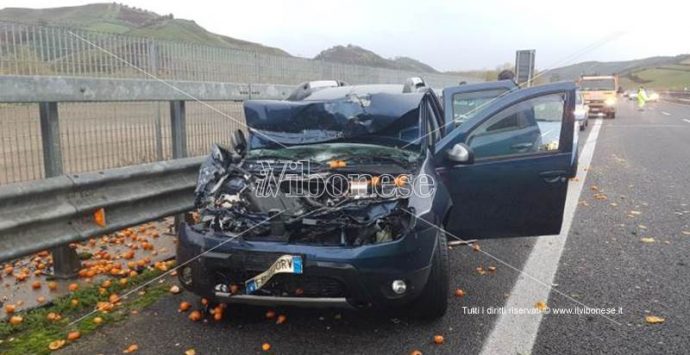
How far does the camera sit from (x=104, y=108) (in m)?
6.45

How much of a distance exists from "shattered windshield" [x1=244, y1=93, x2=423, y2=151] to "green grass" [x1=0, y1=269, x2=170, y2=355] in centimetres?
164

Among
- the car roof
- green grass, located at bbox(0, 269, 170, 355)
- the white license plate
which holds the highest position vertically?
the car roof

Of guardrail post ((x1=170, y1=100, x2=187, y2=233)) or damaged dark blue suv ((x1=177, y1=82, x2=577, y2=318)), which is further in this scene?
guardrail post ((x1=170, y1=100, x2=187, y2=233))

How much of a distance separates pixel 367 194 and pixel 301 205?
1.54 feet

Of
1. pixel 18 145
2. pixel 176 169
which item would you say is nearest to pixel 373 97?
pixel 176 169

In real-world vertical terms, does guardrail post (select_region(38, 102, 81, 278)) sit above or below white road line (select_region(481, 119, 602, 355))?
above

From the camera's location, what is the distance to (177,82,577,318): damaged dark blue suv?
3.50 meters

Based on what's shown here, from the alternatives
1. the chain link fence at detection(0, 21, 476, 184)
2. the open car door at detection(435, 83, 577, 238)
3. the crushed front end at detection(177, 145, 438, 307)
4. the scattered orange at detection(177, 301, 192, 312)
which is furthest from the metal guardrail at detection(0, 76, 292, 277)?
the open car door at detection(435, 83, 577, 238)

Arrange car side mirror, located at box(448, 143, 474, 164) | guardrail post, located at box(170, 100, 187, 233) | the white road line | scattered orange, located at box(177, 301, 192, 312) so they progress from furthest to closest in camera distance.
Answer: guardrail post, located at box(170, 100, 187, 233) → car side mirror, located at box(448, 143, 474, 164) → scattered orange, located at box(177, 301, 192, 312) → the white road line

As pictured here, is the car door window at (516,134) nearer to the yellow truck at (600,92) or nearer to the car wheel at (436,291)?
the car wheel at (436,291)

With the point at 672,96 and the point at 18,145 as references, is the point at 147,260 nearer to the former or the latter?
the point at 18,145

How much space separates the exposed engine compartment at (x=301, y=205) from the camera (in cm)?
362

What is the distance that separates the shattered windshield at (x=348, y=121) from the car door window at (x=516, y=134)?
1.90ft

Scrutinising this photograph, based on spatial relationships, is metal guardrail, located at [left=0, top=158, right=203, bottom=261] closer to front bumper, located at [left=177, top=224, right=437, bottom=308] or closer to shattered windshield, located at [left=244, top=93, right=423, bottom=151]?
shattered windshield, located at [left=244, top=93, right=423, bottom=151]
